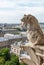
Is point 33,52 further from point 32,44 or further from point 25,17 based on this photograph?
point 25,17

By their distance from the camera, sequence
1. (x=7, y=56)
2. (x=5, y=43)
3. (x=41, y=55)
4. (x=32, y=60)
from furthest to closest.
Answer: (x=5, y=43) → (x=7, y=56) → (x=32, y=60) → (x=41, y=55)

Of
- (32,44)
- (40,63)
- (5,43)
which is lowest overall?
(5,43)

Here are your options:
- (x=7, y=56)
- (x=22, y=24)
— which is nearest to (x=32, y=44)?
(x=22, y=24)

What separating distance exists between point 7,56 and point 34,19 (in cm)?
3007

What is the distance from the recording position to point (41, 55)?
4.55 metres

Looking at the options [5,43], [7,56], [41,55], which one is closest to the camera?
[41,55]

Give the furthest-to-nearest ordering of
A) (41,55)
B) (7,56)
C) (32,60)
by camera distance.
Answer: (7,56), (32,60), (41,55)

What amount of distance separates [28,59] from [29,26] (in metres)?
0.71

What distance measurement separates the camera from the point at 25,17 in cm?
464

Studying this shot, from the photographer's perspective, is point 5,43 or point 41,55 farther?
point 5,43

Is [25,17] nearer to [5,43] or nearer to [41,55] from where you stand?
[41,55]

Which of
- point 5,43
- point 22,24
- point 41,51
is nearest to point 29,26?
point 22,24

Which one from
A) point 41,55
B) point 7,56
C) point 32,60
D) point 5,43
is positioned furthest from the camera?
point 5,43

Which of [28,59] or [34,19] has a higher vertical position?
[34,19]
